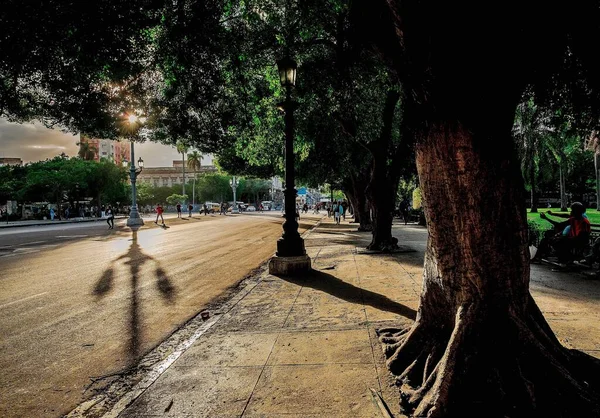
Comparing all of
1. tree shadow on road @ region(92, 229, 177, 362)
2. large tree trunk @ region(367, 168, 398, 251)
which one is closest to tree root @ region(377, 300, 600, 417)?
tree shadow on road @ region(92, 229, 177, 362)

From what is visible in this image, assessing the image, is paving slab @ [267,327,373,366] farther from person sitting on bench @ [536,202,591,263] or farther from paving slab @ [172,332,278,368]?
person sitting on bench @ [536,202,591,263]

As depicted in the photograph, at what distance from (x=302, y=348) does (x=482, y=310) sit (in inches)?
74.6

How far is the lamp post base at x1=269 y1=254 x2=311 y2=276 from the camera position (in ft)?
28.2

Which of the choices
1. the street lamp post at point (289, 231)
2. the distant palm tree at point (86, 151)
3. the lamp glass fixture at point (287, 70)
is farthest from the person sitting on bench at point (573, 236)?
the distant palm tree at point (86, 151)

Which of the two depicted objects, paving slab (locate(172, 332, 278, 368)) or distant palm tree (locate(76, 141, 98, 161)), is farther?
distant palm tree (locate(76, 141, 98, 161))

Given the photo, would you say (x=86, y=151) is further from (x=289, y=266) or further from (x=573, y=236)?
(x=573, y=236)

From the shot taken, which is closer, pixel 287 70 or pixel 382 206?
pixel 287 70

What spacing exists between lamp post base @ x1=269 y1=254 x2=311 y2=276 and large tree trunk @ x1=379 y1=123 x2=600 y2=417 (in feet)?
17.3

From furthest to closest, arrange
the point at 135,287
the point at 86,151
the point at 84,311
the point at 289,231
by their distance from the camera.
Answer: the point at 86,151, the point at 289,231, the point at 135,287, the point at 84,311

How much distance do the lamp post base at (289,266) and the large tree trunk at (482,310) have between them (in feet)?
17.3

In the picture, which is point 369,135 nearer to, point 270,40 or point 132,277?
point 270,40

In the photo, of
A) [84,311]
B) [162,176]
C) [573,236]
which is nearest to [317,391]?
[84,311]

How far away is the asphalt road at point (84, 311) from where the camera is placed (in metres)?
3.74

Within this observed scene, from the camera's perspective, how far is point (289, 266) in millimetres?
8617
